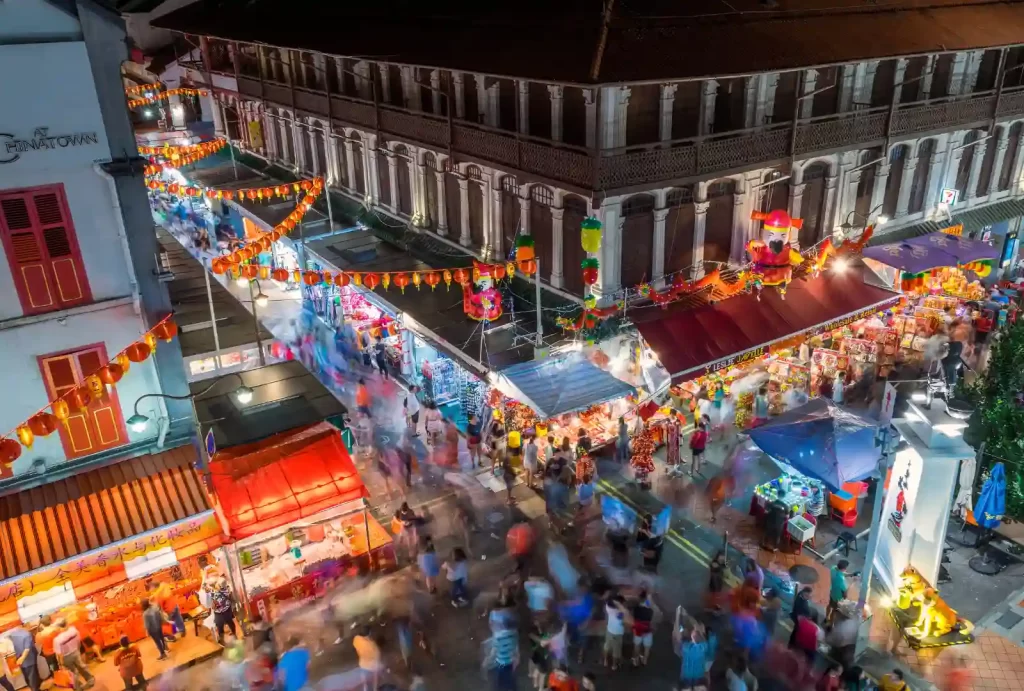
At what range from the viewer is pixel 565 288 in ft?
61.4

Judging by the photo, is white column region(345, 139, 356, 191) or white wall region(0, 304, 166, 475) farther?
white column region(345, 139, 356, 191)

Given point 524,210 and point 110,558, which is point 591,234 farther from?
point 110,558

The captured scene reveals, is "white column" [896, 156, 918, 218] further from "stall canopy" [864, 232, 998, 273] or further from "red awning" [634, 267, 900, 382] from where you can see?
"red awning" [634, 267, 900, 382]

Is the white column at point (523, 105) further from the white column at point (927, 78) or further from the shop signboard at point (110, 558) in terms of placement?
the shop signboard at point (110, 558)

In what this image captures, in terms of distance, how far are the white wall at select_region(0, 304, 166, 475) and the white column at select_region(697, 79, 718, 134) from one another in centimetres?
1245

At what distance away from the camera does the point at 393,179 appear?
24.8 m

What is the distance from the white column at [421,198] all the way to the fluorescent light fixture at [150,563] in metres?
13.3

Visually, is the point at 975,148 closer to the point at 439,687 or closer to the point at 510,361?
the point at 510,361

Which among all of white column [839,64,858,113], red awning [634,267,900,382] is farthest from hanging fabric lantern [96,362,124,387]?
white column [839,64,858,113]

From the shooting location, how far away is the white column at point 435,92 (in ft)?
69.4

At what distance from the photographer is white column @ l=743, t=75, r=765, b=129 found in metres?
17.5

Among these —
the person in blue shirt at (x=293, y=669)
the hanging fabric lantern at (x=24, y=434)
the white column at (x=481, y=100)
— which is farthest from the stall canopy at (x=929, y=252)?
the hanging fabric lantern at (x=24, y=434)

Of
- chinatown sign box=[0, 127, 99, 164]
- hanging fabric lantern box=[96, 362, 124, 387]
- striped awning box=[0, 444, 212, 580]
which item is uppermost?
chinatown sign box=[0, 127, 99, 164]

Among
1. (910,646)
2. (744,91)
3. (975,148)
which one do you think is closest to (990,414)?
(910,646)
